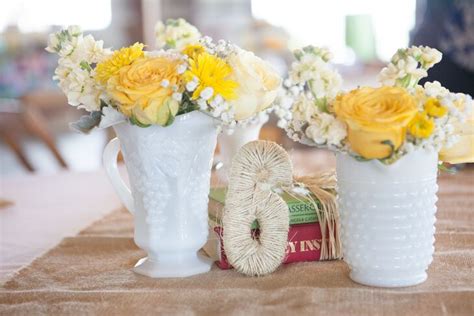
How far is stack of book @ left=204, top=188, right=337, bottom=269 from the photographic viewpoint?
992 millimetres

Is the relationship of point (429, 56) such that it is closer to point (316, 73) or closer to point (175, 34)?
point (316, 73)

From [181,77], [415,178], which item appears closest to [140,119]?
[181,77]

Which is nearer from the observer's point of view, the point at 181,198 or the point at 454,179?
the point at 181,198

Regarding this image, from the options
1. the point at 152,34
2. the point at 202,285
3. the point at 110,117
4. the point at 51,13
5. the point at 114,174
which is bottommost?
the point at 152,34

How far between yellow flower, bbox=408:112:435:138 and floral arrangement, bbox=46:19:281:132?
200 millimetres

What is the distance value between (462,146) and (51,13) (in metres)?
7.08

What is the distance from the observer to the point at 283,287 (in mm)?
908

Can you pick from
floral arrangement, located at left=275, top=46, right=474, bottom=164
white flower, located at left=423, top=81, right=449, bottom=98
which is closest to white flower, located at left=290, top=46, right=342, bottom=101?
floral arrangement, located at left=275, top=46, right=474, bottom=164

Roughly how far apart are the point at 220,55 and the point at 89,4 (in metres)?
6.98

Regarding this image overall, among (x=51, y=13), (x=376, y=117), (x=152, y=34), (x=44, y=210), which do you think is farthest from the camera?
(x=51, y=13)

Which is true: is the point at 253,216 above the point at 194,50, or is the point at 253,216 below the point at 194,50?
below

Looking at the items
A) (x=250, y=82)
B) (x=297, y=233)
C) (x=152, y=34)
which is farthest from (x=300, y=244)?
(x=152, y=34)

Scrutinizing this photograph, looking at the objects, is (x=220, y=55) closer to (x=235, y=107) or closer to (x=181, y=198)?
(x=235, y=107)

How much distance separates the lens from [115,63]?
0.90 meters
